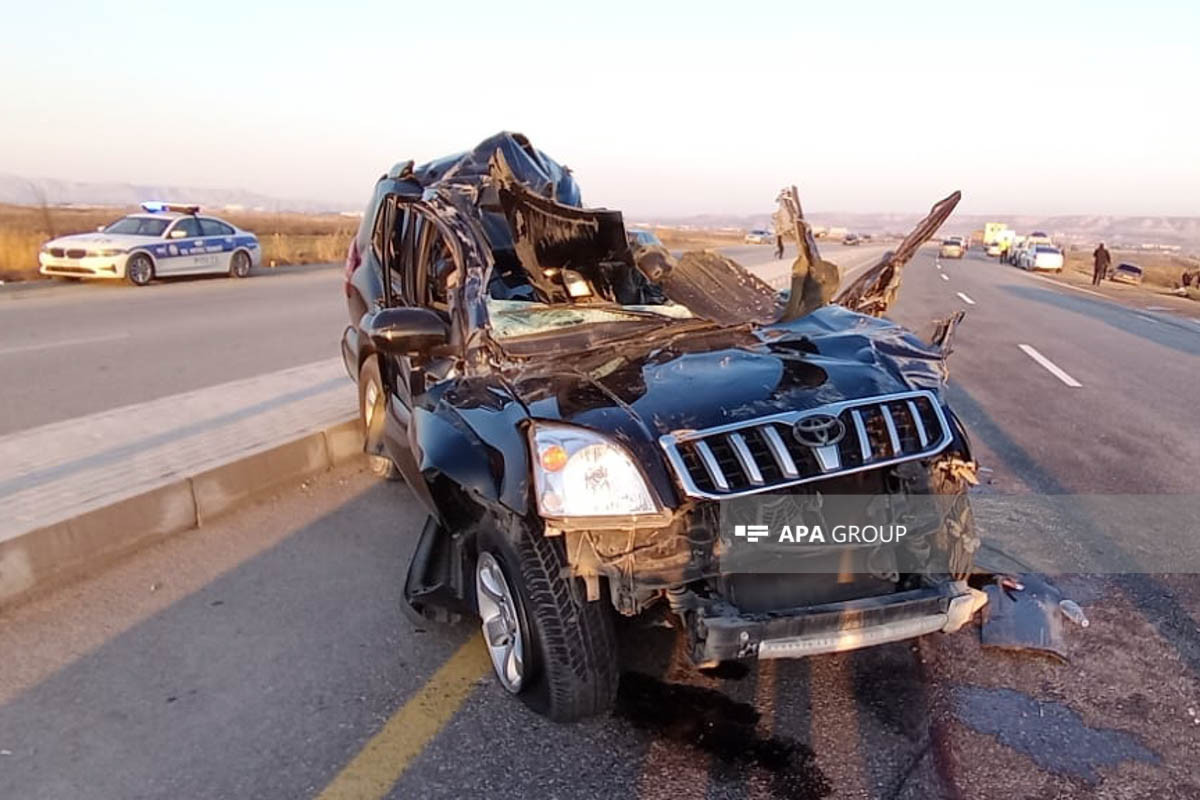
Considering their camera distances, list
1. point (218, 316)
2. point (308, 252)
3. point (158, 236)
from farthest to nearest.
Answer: point (308, 252)
point (158, 236)
point (218, 316)

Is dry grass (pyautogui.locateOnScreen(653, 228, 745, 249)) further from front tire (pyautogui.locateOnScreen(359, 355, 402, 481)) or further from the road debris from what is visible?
the road debris

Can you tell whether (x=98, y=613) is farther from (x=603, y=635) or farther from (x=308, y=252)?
(x=308, y=252)

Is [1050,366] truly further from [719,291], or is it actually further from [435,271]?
[435,271]

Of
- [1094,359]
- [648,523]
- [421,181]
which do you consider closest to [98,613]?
[648,523]

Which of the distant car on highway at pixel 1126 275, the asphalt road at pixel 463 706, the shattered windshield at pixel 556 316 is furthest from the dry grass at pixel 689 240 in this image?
the distant car on highway at pixel 1126 275

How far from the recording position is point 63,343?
10.5 meters

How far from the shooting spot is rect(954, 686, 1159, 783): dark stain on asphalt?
2.81 meters

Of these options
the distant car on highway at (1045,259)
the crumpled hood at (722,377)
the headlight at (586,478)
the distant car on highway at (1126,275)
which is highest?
the crumpled hood at (722,377)

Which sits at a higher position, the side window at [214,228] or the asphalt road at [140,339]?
the side window at [214,228]

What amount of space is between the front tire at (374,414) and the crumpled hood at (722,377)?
220 centimetres

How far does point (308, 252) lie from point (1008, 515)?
94.2 ft

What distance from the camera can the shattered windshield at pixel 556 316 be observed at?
3.96 metres

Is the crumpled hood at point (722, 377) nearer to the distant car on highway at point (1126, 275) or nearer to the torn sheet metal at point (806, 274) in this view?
the torn sheet metal at point (806, 274)

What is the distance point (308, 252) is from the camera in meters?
30.4
